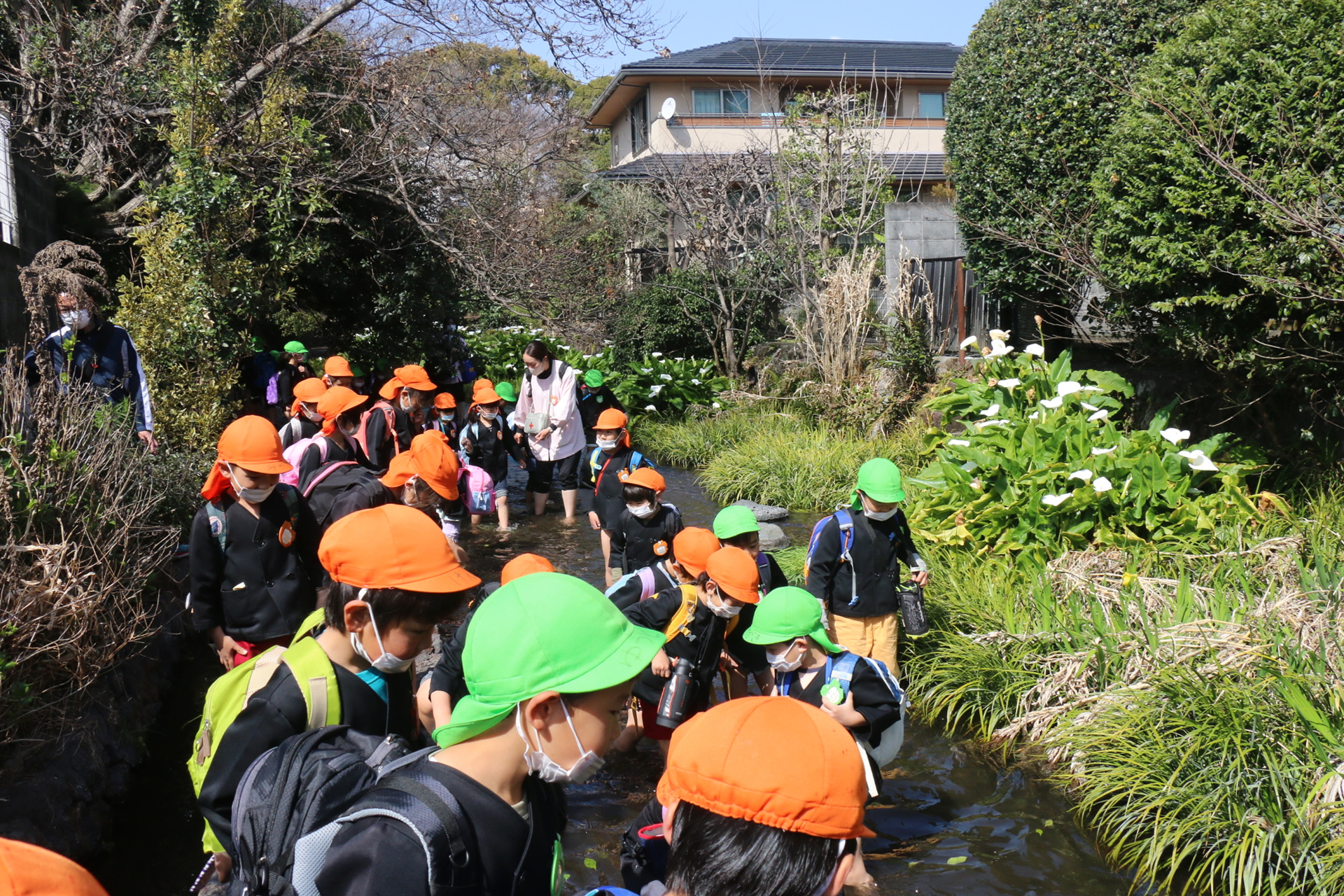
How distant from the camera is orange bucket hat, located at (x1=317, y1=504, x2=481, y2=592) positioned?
8.54ft

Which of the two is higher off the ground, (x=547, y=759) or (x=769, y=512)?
(x=547, y=759)

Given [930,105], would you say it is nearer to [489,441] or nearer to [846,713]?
[489,441]

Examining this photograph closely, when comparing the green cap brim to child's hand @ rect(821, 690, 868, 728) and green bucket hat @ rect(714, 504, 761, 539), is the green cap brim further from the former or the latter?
green bucket hat @ rect(714, 504, 761, 539)

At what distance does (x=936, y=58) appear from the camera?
98.8 ft

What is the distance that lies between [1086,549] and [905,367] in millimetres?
5539

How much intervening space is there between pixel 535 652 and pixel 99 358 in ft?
20.8

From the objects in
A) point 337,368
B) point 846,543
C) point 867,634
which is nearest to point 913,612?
point 867,634

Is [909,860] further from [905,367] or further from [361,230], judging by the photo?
[361,230]

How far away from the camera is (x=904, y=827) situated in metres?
4.68

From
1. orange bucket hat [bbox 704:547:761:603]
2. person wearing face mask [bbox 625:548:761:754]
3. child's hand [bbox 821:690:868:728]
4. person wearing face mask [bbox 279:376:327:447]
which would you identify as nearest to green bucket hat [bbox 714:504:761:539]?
person wearing face mask [bbox 625:548:761:754]

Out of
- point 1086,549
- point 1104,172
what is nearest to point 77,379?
point 1086,549

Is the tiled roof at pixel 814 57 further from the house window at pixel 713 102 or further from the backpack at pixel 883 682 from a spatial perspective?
the backpack at pixel 883 682

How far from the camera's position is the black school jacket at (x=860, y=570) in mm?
5207

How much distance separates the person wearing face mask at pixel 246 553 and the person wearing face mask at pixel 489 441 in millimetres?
5326
